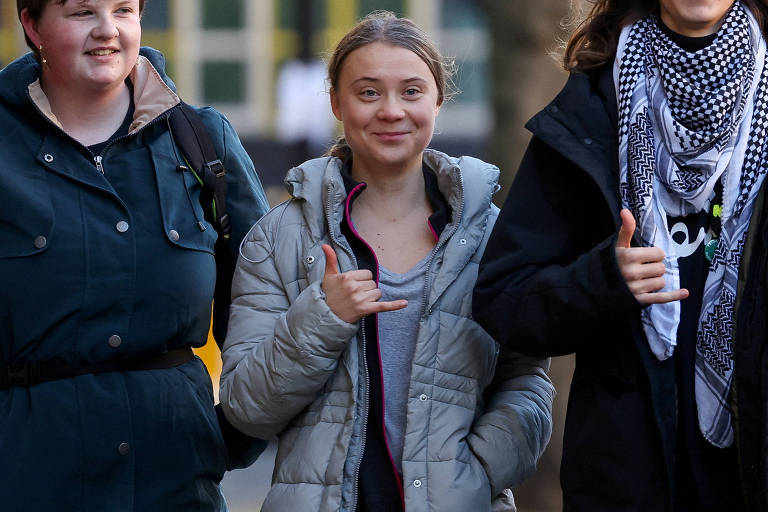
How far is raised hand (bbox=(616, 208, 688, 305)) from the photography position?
2771 mm

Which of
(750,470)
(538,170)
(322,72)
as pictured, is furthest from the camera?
(322,72)

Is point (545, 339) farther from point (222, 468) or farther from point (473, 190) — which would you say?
point (222, 468)

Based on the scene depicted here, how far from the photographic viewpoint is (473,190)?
3373 mm

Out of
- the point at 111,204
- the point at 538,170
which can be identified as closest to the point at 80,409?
the point at 111,204

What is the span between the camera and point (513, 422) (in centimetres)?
324

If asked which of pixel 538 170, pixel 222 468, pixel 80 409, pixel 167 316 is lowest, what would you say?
pixel 222 468

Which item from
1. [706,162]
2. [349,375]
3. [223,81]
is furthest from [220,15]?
[706,162]

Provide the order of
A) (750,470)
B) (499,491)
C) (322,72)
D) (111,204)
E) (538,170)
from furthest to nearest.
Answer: (322,72) → (111,204) → (499,491) → (538,170) → (750,470)

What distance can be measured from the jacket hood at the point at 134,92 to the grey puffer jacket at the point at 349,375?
1.57ft

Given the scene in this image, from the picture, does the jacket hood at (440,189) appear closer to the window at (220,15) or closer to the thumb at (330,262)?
the thumb at (330,262)

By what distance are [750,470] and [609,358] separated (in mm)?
386

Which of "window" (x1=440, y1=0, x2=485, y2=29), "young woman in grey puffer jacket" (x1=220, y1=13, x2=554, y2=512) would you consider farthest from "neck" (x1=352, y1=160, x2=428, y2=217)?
"window" (x1=440, y1=0, x2=485, y2=29)

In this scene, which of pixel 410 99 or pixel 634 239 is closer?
pixel 634 239

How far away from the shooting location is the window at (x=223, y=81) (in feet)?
52.4
